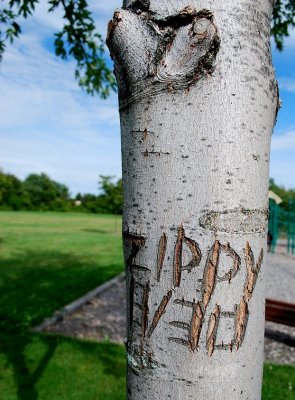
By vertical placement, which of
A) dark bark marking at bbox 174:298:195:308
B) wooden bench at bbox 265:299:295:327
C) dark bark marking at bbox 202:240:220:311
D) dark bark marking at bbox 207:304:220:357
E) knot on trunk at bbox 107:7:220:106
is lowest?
wooden bench at bbox 265:299:295:327

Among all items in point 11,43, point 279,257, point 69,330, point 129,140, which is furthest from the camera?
point 279,257

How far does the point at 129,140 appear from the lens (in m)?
1.01

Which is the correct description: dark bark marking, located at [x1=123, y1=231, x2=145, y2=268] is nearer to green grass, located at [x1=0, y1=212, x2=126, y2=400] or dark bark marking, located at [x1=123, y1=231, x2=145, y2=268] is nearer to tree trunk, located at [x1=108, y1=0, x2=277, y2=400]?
tree trunk, located at [x1=108, y1=0, x2=277, y2=400]

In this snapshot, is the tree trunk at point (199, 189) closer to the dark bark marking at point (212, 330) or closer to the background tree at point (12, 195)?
the dark bark marking at point (212, 330)

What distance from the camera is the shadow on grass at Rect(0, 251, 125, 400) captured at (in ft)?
17.3

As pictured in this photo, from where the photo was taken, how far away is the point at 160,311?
0.96m

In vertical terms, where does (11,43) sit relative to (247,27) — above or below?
above

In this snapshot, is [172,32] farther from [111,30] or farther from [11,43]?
[11,43]

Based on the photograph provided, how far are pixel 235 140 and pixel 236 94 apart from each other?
11 cm

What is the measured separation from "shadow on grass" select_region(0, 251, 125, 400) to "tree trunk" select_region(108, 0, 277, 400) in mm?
4127

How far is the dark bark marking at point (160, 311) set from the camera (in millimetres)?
950

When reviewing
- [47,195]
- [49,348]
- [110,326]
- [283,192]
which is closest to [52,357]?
[49,348]

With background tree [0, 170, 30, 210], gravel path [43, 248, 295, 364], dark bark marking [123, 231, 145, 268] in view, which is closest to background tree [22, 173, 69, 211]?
background tree [0, 170, 30, 210]

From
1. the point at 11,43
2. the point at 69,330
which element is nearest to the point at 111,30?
the point at 11,43
